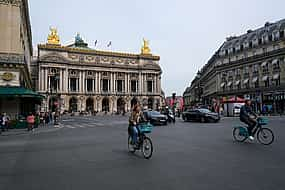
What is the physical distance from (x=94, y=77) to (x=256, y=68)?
58086 mm

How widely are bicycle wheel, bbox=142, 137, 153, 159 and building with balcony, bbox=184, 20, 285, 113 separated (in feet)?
135

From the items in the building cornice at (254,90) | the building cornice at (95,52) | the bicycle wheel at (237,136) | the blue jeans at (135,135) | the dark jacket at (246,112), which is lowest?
the bicycle wheel at (237,136)

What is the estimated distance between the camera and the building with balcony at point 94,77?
300 feet

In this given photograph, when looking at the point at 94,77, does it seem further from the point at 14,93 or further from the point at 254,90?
the point at 14,93

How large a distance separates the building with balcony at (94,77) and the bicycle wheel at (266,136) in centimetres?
7645

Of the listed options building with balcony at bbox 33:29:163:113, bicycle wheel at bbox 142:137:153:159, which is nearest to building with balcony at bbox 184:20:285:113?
A: building with balcony at bbox 33:29:163:113

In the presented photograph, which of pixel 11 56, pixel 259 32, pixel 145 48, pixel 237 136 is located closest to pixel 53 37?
pixel 145 48

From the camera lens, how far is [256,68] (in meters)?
60.8

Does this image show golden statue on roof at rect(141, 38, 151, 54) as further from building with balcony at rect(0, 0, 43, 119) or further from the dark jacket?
the dark jacket

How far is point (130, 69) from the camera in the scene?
107625mm

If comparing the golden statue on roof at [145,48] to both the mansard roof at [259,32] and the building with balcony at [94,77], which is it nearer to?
the building with balcony at [94,77]

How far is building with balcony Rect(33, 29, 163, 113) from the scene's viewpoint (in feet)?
300

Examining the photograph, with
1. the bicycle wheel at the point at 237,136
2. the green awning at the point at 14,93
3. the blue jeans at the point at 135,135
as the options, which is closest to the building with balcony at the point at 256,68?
the green awning at the point at 14,93

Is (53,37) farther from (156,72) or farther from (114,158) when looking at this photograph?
(114,158)
